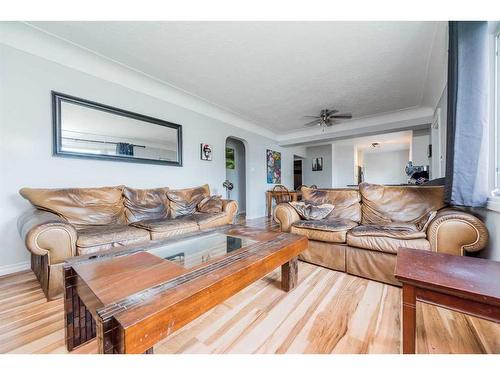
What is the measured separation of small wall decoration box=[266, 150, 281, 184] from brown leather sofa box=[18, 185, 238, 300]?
273 cm

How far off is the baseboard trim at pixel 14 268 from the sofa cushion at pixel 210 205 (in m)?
1.86

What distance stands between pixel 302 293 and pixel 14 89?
128 inches

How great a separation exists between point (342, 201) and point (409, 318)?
1778 millimetres

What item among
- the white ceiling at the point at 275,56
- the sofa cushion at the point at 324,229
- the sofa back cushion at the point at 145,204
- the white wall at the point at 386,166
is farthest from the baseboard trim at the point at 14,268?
the white wall at the point at 386,166

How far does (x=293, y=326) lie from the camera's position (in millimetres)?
1189

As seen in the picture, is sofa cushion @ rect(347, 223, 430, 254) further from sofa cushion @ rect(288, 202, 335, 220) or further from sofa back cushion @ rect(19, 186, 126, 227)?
sofa back cushion @ rect(19, 186, 126, 227)

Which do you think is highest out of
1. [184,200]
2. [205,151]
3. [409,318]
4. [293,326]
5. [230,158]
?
[230,158]

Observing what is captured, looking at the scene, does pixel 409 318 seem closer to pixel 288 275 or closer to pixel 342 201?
pixel 288 275

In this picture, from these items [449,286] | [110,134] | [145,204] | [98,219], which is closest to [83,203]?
[98,219]

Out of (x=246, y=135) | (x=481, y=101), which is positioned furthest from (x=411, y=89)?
(x=246, y=135)

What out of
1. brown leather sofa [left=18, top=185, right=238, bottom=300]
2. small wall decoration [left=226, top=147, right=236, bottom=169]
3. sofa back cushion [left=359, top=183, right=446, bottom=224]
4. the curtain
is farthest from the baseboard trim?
small wall decoration [left=226, top=147, right=236, bottom=169]

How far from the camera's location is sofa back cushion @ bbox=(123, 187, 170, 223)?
2.46 meters
